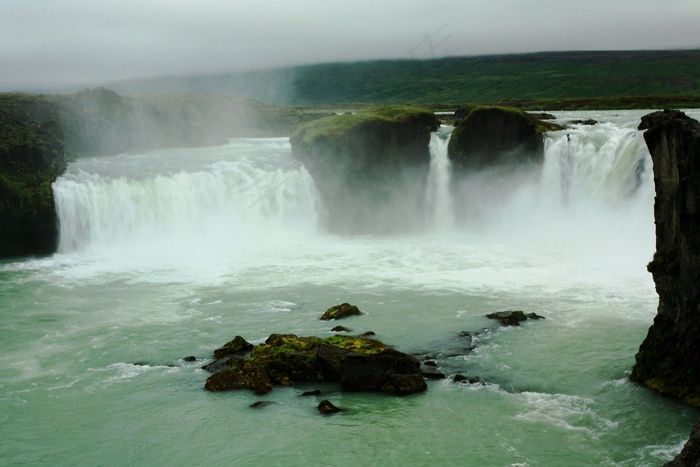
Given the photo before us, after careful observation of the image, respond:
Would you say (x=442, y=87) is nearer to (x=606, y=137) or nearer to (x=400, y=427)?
(x=606, y=137)

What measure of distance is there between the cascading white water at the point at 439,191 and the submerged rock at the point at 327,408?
2756 cm

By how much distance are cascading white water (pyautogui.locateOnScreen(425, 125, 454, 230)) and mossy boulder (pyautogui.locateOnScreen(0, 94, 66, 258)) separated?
21145 mm

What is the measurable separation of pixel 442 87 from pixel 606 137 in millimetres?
144388

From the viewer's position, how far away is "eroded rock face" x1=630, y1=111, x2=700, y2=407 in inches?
592

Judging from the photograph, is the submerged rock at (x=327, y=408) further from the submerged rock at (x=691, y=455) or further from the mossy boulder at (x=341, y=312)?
the submerged rock at (x=691, y=455)

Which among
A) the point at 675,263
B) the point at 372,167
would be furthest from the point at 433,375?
the point at 372,167

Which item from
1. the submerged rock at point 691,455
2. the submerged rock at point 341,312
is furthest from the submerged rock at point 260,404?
the submerged rock at point 691,455

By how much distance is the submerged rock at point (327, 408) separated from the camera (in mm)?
15992

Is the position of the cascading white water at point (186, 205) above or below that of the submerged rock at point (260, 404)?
above

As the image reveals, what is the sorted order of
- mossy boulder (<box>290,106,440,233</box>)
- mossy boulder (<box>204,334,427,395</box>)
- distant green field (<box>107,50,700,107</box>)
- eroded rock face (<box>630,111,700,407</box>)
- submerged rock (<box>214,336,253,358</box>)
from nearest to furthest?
eroded rock face (<box>630,111,700,407</box>) → mossy boulder (<box>204,334,427,395</box>) → submerged rock (<box>214,336,253,358</box>) → mossy boulder (<box>290,106,440,233</box>) → distant green field (<box>107,50,700,107</box>)

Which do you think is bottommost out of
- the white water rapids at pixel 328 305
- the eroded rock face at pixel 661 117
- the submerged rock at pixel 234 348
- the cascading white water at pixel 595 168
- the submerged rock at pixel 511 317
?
the white water rapids at pixel 328 305

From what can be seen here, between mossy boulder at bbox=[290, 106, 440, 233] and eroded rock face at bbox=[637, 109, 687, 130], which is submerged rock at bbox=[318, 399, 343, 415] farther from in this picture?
mossy boulder at bbox=[290, 106, 440, 233]

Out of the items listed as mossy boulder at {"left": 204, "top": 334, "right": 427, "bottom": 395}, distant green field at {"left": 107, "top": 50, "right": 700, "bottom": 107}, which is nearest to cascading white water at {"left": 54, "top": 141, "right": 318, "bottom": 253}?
mossy boulder at {"left": 204, "top": 334, "right": 427, "bottom": 395}

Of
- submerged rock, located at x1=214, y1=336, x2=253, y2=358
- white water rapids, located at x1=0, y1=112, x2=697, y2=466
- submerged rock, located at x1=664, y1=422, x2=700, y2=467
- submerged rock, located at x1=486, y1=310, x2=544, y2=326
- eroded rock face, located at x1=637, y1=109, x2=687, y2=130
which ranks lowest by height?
white water rapids, located at x1=0, y1=112, x2=697, y2=466
